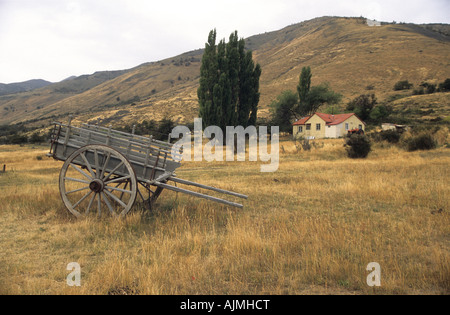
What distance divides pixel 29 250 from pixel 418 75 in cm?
8712

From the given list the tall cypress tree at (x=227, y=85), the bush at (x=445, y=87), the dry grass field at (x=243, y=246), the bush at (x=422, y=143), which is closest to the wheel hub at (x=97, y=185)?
the dry grass field at (x=243, y=246)

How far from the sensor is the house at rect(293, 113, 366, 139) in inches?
1492

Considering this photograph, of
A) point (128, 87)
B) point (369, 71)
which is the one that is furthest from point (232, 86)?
point (128, 87)

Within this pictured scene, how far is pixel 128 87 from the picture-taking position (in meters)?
128

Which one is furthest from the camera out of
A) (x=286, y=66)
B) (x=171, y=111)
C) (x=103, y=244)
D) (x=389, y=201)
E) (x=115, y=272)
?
(x=286, y=66)

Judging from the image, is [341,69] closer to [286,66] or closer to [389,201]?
[286,66]

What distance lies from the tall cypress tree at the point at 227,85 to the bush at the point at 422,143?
1853 centimetres

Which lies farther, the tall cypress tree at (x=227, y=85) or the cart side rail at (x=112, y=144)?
the tall cypress tree at (x=227, y=85)

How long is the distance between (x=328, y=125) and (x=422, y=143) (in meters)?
21.5

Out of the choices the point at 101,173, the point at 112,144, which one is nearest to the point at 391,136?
the point at 112,144

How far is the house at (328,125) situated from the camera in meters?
37.9

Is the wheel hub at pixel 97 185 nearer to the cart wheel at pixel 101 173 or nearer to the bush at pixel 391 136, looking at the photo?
the cart wheel at pixel 101 173

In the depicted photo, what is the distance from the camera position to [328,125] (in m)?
38.5

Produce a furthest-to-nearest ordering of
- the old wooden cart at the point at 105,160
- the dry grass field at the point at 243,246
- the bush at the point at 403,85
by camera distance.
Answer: the bush at the point at 403,85, the old wooden cart at the point at 105,160, the dry grass field at the point at 243,246
